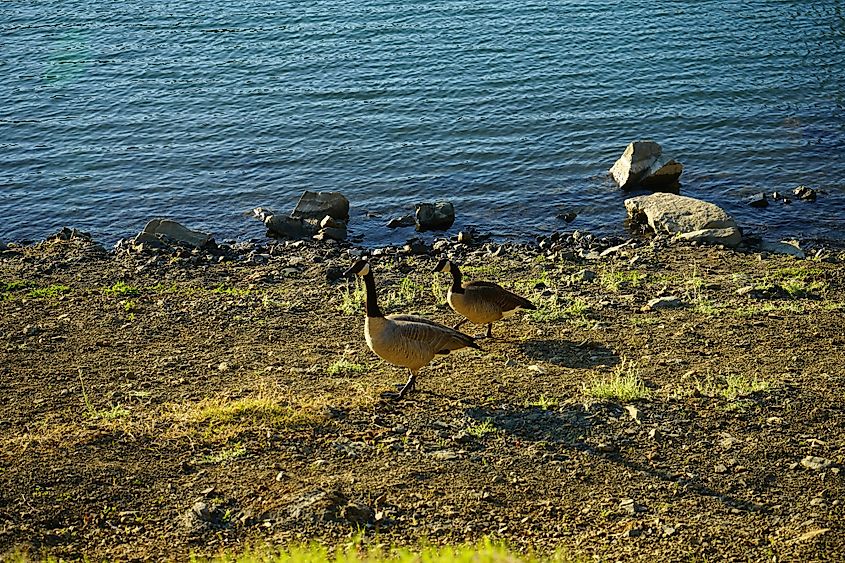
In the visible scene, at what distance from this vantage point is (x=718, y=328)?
50.4ft

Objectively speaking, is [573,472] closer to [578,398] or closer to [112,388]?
[578,398]

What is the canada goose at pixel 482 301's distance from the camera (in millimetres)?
15109

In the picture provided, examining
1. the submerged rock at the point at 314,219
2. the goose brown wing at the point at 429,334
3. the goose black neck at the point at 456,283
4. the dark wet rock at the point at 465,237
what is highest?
the goose brown wing at the point at 429,334

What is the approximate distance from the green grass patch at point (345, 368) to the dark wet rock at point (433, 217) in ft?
35.7

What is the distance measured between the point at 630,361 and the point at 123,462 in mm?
7190

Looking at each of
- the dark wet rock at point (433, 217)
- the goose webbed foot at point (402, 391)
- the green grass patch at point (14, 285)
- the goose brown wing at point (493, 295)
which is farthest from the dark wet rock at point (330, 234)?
the goose webbed foot at point (402, 391)

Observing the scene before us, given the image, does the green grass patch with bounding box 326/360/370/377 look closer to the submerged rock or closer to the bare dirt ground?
the bare dirt ground

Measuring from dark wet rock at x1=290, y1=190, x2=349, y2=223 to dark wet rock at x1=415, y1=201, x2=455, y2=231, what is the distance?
6.79ft

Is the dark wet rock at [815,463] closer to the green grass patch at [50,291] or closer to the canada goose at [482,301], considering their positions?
the canada goose at [482,301]

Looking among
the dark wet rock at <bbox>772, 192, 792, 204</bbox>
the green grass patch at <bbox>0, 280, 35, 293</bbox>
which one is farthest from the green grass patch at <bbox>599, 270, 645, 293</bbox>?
the green grass patch at <bbox>0, 280, 35, 293</bbox>

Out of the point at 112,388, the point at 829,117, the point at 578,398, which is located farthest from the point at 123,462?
the point at 829,117

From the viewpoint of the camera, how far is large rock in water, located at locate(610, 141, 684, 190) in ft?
87.0

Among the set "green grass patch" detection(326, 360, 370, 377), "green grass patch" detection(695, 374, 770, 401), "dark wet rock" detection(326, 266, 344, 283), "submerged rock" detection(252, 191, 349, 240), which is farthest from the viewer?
"submerged rock" detection(252, 191, 349, 240)

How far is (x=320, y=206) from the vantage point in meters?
25.1
